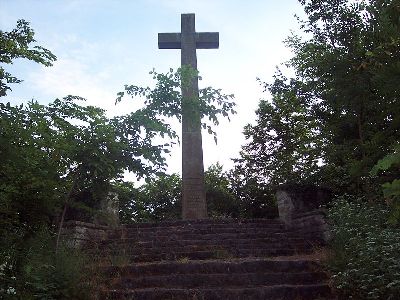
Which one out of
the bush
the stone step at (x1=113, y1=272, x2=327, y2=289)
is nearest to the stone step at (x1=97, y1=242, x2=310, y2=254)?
the bush

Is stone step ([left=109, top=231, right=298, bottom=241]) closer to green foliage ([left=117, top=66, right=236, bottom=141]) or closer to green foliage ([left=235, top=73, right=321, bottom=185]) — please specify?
green foliage ([left=117, top=66, right=236, bottom=141])

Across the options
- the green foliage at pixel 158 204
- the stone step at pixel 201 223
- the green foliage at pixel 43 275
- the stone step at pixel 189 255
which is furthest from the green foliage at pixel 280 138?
the green foliage at pixel 43 275

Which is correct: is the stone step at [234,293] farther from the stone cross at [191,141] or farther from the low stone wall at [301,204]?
the stone cross at [191,141]

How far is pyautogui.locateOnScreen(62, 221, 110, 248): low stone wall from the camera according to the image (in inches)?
312

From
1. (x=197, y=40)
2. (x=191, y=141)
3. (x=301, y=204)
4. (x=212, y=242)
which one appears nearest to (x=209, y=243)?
(x=212, y=242)

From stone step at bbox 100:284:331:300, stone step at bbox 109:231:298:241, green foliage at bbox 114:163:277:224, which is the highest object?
green foliage at bbox 114:163:277:224

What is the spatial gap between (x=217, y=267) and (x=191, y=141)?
6.36 metres

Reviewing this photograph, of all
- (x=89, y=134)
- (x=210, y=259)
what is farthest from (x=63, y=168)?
(x=210, y=259)

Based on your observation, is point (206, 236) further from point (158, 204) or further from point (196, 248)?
point (158, 204)

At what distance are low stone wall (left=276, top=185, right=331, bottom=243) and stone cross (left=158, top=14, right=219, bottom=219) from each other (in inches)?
103

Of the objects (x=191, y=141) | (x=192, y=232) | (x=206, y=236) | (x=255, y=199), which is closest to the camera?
(x=206, y=236)

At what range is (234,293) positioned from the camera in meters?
5.75

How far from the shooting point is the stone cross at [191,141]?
38.6 feet

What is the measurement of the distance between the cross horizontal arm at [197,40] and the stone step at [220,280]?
30.4ft
